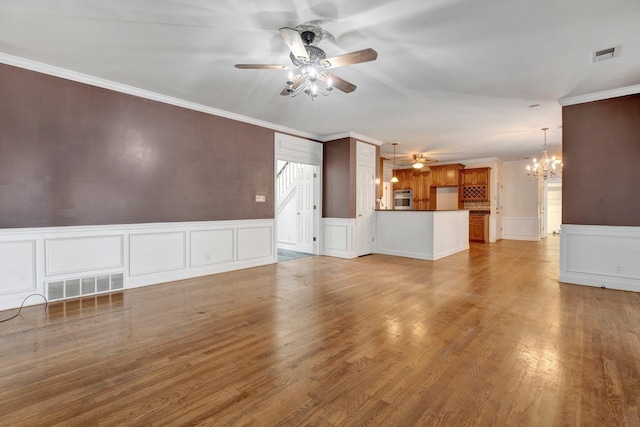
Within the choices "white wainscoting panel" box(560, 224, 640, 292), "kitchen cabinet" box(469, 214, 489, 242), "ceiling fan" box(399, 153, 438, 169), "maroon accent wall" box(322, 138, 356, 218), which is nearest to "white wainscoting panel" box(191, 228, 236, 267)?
"maroon accent wall" box(322, 138, 356, 218)

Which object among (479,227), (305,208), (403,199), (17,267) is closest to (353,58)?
(17,267)

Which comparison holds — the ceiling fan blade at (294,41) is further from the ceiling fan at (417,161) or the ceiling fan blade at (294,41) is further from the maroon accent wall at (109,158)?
the ceiling fan at (417,161)

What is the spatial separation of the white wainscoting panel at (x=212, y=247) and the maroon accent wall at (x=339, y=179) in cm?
253

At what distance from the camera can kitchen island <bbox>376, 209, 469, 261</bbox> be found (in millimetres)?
6699

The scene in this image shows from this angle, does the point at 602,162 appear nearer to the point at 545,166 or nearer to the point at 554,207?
the point at 545,166

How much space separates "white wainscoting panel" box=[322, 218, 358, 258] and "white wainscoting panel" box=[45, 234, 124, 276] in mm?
4180

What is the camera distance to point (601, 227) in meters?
4.42

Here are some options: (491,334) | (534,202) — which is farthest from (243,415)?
(534,202)

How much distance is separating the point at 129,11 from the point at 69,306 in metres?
3.25

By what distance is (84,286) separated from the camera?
156 inches

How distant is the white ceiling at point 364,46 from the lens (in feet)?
8.43

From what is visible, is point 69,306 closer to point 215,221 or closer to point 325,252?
point 215,221

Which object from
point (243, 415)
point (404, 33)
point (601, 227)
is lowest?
point (243, 415)

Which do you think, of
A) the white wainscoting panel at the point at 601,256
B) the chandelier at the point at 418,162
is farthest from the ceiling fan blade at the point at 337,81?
the chandelier at the point at 418,162
